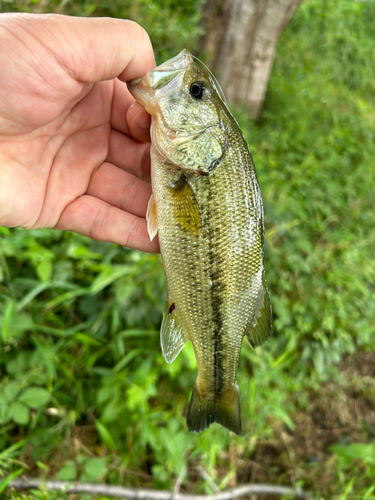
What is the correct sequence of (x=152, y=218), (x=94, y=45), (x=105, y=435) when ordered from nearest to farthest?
(x=94, y=45) < (x=152, y=218) < (x=105, y=435)

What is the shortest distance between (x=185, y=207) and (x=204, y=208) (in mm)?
97

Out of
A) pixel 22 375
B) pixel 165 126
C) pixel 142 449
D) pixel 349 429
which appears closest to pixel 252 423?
pixel 142 449

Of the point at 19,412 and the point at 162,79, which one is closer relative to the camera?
the point at 162,79

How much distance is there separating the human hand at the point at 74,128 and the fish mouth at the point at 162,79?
15cm

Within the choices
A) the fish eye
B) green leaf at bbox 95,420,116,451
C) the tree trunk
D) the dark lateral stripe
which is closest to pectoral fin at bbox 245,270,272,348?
the dark lateral stripe

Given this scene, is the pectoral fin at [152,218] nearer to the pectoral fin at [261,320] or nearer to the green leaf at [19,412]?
the pectoral fin at [261,320]

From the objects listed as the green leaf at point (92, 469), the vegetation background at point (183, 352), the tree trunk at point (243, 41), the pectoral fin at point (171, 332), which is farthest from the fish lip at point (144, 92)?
the tree trunk at point (243, 41)

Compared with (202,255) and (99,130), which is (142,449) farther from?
(99,130)

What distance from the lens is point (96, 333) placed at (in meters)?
2.55

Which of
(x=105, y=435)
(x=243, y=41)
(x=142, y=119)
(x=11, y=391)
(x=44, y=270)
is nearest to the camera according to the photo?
(x=142, y=119)

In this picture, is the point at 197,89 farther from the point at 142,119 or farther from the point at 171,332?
the point at 171,332

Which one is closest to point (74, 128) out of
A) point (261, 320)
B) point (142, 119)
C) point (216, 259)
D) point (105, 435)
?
point (142, 119)

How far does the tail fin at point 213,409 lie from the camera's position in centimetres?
184

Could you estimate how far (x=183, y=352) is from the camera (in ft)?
7.68
